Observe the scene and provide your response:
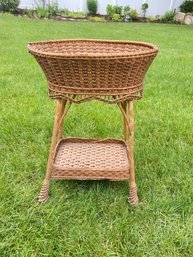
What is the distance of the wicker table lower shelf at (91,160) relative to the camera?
1612 mm

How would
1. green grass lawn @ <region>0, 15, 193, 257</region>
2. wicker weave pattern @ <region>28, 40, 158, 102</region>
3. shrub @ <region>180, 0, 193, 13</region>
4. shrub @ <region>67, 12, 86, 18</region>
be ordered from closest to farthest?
wicker weave pattern @ <region>28, 40, 158, 102</region>
green grass lawn @ <region>0, 15, 193, 257</region>
shrub @ <region>67, 12, 86, 18</region>
shrub @ <region>180, 0, 193, 13</region>

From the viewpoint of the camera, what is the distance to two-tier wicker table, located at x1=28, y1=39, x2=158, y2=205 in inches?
50.7

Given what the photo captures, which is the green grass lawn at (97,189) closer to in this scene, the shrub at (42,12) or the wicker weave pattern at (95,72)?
the wicker weave pattern at (95,72)

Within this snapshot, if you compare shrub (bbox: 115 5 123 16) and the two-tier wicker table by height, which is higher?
the two-tier wicker table

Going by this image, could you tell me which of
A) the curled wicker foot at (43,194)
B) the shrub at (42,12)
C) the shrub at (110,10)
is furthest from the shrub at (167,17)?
the curled wicker foot at (43,194)

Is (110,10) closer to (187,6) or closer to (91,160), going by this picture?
(187,6)

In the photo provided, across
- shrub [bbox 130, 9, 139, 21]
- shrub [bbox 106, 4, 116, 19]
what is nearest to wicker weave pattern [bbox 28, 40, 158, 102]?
shrub [bbox 106, 4, 116, 19]

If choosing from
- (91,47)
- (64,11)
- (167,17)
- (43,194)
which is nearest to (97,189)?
(43,194)

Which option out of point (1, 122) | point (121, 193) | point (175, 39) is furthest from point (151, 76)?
point (175, 39)

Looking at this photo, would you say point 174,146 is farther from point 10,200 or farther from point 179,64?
point 179,64

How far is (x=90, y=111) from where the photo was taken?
2.65 meters

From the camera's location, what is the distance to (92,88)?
4.43 ft

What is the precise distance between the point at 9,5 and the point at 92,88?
10944mm

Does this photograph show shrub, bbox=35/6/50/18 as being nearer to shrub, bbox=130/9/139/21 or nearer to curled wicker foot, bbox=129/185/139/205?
shrub, bbox=130/9/139/21
